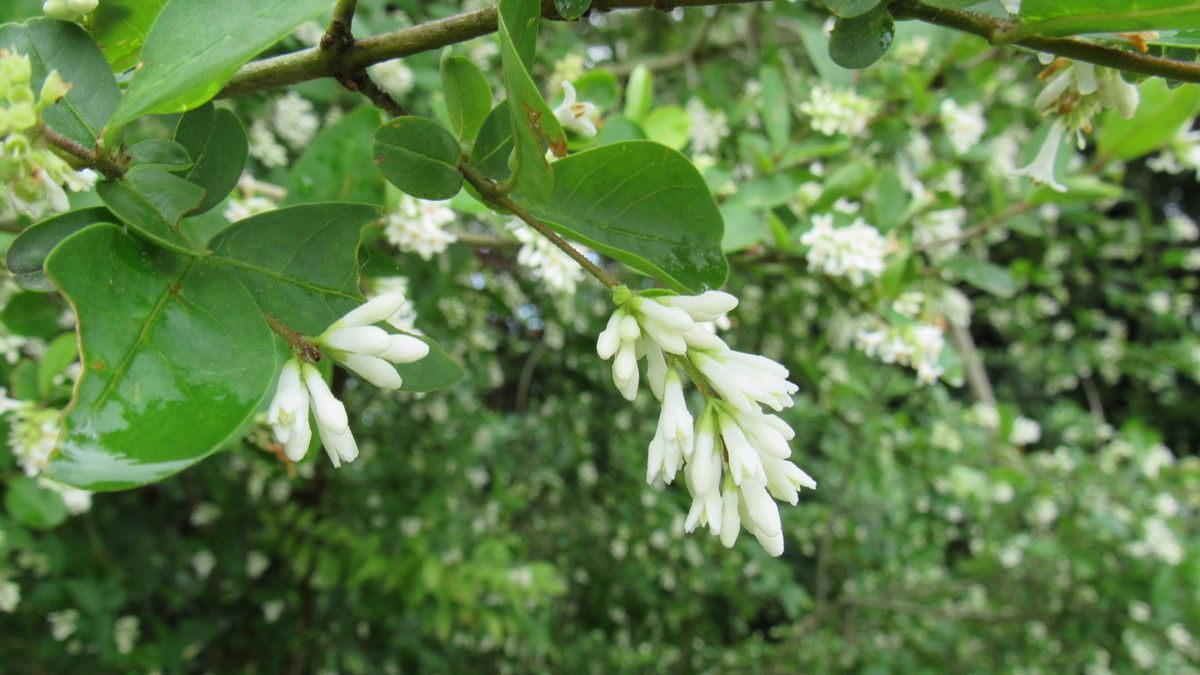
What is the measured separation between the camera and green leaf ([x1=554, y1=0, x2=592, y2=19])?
0.54m

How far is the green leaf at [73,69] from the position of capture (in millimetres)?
546

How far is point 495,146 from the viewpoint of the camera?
1.96 feet

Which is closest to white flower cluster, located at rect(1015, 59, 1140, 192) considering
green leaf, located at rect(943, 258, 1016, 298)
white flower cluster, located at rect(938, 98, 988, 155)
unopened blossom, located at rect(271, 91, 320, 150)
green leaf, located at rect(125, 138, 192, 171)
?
green leaf, located at rect(125, 138, 192, 171)

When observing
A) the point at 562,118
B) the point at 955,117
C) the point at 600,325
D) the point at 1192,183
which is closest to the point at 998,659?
the point at 600,325

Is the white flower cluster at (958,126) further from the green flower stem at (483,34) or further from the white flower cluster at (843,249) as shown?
the green flower stem at (483,34)

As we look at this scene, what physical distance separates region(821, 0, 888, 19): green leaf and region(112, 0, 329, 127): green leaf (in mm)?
322

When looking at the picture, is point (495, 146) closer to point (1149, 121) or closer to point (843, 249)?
point (843, 249)

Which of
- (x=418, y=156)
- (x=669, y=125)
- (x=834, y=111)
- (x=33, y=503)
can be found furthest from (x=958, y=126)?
(x=33, y=503)

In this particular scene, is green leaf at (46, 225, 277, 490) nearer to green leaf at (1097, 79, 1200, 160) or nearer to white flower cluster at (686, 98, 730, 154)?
green leaf at (1097, 79, 1200, 160)

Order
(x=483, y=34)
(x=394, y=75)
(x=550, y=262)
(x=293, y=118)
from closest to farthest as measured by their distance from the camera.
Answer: (x=483, y=34)
(x=550, y=262)
(x=394, y=75)
(x=293, y=118)

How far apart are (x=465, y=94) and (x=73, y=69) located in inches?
10.7

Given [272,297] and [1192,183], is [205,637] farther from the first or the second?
[1192,183]

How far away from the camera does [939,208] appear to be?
1774 millimetres

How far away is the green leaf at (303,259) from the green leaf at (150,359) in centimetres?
4
